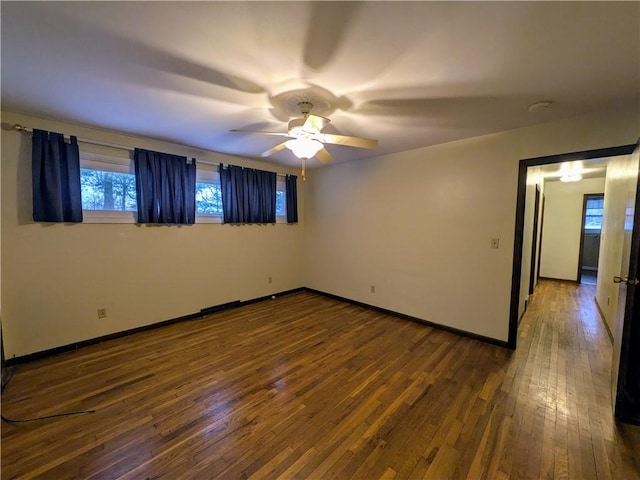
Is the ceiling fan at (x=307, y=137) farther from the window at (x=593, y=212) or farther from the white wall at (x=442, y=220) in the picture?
the window at (x=593, y=212)

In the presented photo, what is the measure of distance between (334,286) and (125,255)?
3.15 meters

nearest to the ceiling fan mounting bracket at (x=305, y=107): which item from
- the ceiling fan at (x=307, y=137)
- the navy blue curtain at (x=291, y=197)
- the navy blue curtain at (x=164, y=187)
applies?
the ceiling fan at (x=307, y=137)

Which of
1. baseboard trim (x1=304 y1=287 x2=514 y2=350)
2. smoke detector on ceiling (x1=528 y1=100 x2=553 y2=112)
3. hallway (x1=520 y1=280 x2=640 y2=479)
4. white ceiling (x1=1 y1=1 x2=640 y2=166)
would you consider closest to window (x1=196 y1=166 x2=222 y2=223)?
white ceiling (x1=1 y1=1 x2=640 y2=166)

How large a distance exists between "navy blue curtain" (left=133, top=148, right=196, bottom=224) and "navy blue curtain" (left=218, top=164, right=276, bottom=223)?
0.50 metres

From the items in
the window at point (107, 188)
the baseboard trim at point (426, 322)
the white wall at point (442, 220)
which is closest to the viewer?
the white wall at point (442, 220)

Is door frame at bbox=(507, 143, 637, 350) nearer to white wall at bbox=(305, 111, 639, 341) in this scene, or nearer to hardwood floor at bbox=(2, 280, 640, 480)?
white wall at bbox=(305, 111, 639, 341)

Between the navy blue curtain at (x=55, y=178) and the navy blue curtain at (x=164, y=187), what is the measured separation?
1.83 feet

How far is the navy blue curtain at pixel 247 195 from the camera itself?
4090mm

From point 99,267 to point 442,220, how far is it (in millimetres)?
4158

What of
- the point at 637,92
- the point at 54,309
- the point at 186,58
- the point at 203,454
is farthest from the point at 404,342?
the point at 54,309

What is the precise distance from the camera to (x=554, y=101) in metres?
2.18

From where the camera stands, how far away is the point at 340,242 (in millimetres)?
4719

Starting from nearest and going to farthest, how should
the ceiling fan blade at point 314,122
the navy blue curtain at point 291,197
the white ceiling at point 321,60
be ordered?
the white ceiling at point 321,60
the ceiling fan blade at point 314,122
the navy blue curtain at point 291,197

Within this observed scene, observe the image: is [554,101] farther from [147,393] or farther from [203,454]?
[147,393]
